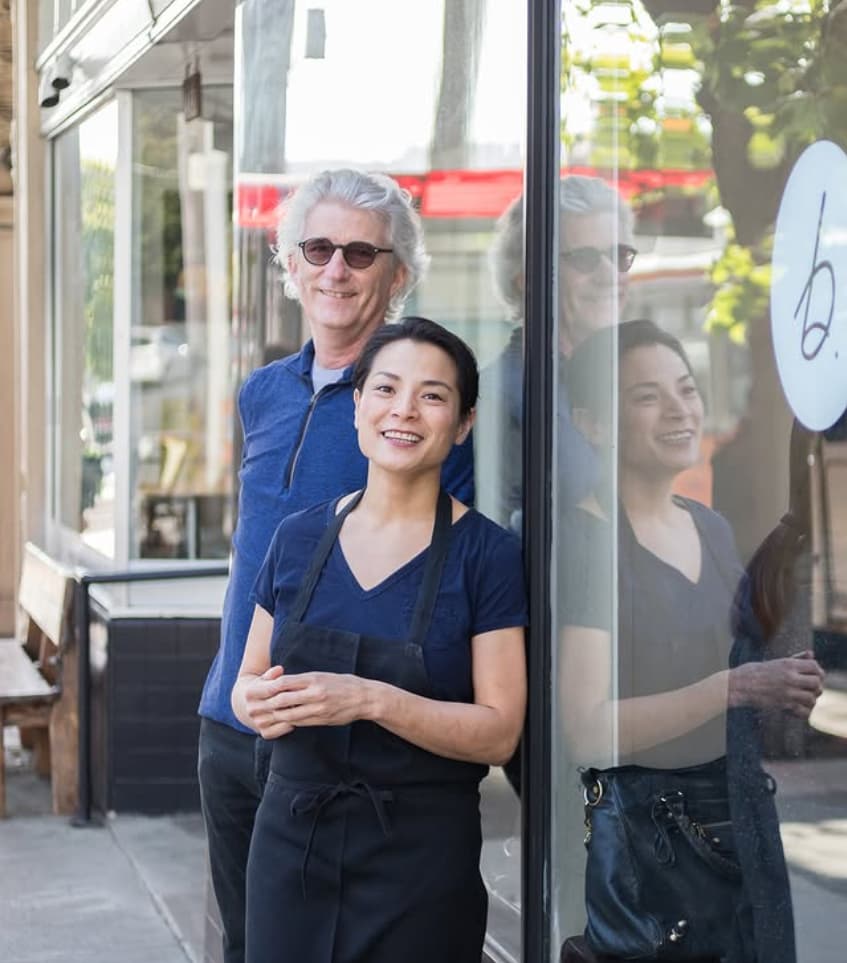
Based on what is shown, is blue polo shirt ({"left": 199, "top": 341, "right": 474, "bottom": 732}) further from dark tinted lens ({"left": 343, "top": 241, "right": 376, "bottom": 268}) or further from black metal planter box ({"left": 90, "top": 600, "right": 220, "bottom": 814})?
black metal planter box ({"left": 90, "top": 600, "right": 220, "bottom": 814})

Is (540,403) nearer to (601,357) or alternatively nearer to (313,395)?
(601,357)

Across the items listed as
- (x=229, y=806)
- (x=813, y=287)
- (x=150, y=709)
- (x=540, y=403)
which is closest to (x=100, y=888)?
(x=150, y=709)

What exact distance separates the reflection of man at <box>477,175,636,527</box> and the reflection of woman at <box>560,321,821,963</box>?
0.04 metres

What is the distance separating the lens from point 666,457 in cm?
275

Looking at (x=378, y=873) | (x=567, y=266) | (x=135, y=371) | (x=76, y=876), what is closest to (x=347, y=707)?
(x=378, y=873)

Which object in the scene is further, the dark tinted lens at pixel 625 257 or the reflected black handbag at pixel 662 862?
the dark tinted lens at pixel 625 257

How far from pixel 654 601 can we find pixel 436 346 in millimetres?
523

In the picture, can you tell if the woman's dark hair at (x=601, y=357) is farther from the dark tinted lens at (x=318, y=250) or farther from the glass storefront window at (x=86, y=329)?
the glass storefront window at (x=86, y=329)

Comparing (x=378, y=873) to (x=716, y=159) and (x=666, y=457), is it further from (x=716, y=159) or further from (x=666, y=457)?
(x=716, y=159)

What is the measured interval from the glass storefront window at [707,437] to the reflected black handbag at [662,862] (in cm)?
2

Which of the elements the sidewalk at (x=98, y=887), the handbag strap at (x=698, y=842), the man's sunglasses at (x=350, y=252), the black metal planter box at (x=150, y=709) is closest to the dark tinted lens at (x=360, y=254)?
the man's sunglasses at (x=350, y=252)

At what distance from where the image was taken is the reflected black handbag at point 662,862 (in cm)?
264

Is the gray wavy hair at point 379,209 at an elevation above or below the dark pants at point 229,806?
above

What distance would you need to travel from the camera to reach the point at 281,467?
3275 mm
